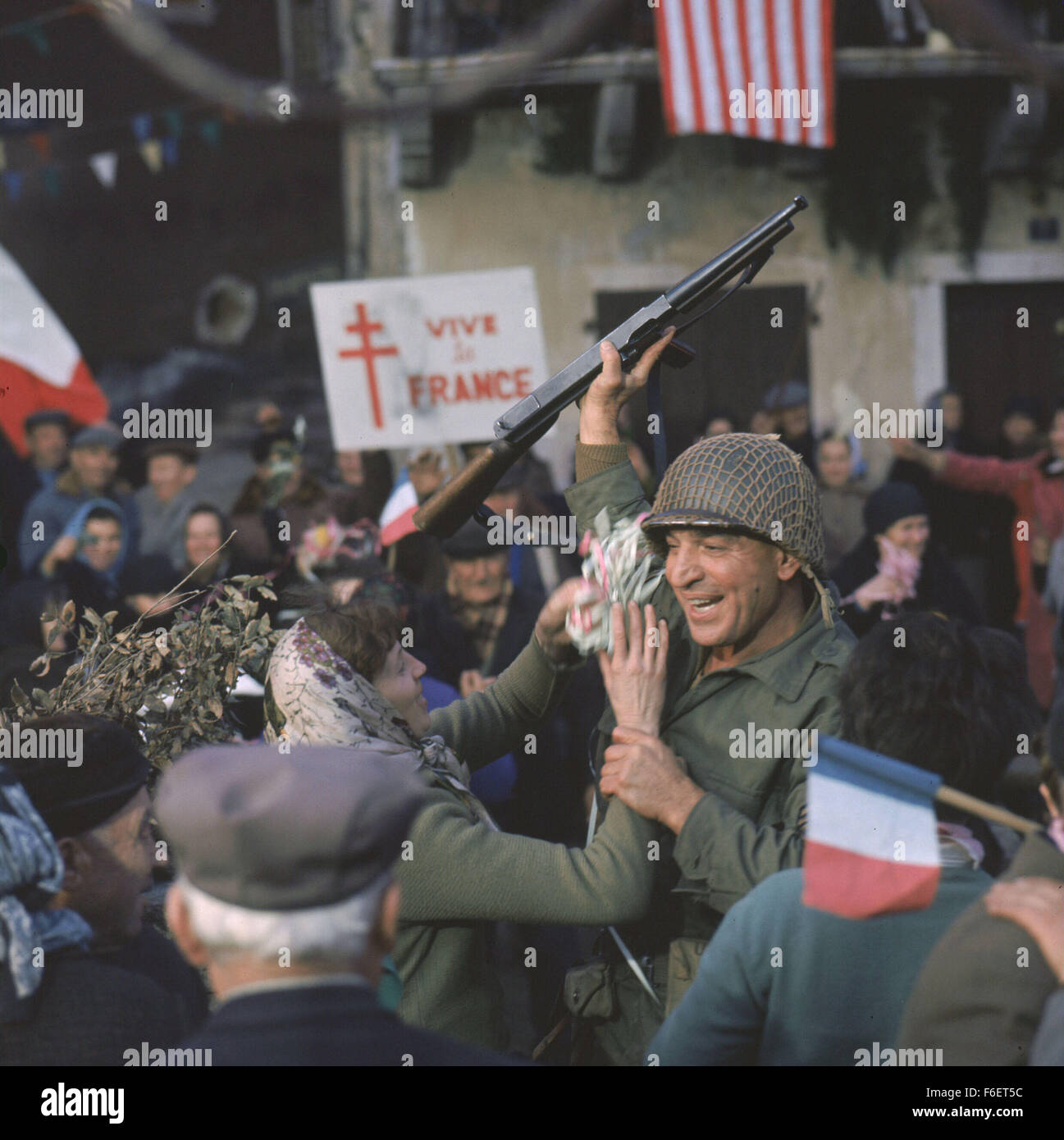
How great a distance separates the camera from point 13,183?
1154 centimetres

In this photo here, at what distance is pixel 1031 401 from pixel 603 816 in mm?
7266

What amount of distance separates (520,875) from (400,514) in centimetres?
387

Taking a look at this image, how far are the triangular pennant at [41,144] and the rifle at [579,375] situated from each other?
333 inches

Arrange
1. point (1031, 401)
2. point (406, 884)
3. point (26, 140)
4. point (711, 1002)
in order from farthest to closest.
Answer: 1. point (26, 140)
2. point (1031, 401)
3. point (406, 884)
4. point (711, 1002)

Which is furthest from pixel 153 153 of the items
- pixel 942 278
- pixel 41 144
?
pixel 942 278

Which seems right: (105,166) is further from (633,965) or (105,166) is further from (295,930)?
(295,930)

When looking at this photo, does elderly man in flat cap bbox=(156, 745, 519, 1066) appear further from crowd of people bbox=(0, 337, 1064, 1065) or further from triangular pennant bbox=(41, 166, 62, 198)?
triangular pennant bbox=(41, 166, 62, 198)

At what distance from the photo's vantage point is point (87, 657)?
3158mm

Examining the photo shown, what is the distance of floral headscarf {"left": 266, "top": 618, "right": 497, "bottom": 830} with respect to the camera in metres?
2.72

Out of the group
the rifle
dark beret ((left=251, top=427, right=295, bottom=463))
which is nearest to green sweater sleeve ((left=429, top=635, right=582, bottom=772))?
the rifle

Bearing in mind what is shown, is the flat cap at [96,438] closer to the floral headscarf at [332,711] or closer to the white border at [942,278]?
the floral headscarf at [332,711]

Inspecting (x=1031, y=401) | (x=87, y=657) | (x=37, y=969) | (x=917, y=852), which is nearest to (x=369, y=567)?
A: (x=87, y=657)

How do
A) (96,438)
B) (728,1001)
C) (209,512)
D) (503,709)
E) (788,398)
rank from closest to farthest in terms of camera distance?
Answer: (728,1001) → (503,709) → (209,512) → (96,438) → (788,398)

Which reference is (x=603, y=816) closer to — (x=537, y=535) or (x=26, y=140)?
(x=537, y=535)
